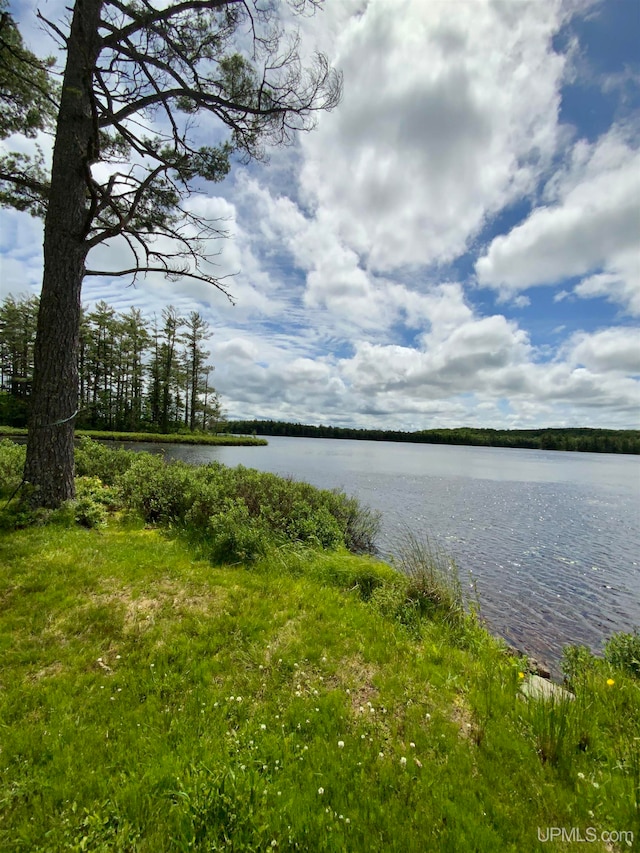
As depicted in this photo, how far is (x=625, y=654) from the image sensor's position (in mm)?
5176

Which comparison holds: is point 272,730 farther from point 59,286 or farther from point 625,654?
point 59,286

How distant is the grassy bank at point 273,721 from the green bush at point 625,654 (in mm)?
31

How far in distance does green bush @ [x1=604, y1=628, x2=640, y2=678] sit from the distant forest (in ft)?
317

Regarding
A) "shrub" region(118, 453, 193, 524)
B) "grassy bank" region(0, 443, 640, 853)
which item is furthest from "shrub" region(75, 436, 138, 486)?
"grassy bank" region(0, 443, 640, 853)

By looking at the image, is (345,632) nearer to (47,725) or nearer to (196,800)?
(196,800)

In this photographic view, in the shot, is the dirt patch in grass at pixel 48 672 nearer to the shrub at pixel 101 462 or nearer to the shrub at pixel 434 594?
the shrub at pixel 434 594

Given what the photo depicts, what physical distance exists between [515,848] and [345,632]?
101 inches

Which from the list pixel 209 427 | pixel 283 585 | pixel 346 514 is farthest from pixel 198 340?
pixel 283 585

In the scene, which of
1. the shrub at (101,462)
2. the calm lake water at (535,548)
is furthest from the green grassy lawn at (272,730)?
the shrub at (101,462)

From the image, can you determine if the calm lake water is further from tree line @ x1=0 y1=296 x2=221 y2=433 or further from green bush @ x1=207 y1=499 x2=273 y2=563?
tree line @ x1=0 y1=296 x2=221 y2=433

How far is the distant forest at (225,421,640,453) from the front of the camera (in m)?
99.4

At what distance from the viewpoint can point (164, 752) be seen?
2.70 m

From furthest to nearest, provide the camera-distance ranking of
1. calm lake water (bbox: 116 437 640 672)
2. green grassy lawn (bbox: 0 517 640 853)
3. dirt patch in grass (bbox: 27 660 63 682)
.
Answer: calm lake water (bbox: 116 437 640 672), dirt patch in grass (bbox: 27 660 63 682), green grassy lawn (bbox: 0 517 640 853)

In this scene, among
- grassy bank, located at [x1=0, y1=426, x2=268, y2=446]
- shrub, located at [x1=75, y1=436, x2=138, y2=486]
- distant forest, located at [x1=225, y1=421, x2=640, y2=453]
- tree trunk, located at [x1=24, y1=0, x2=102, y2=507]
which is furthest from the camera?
distant forest, located at [x1=225, y1=421, x2=640, y2=453]
